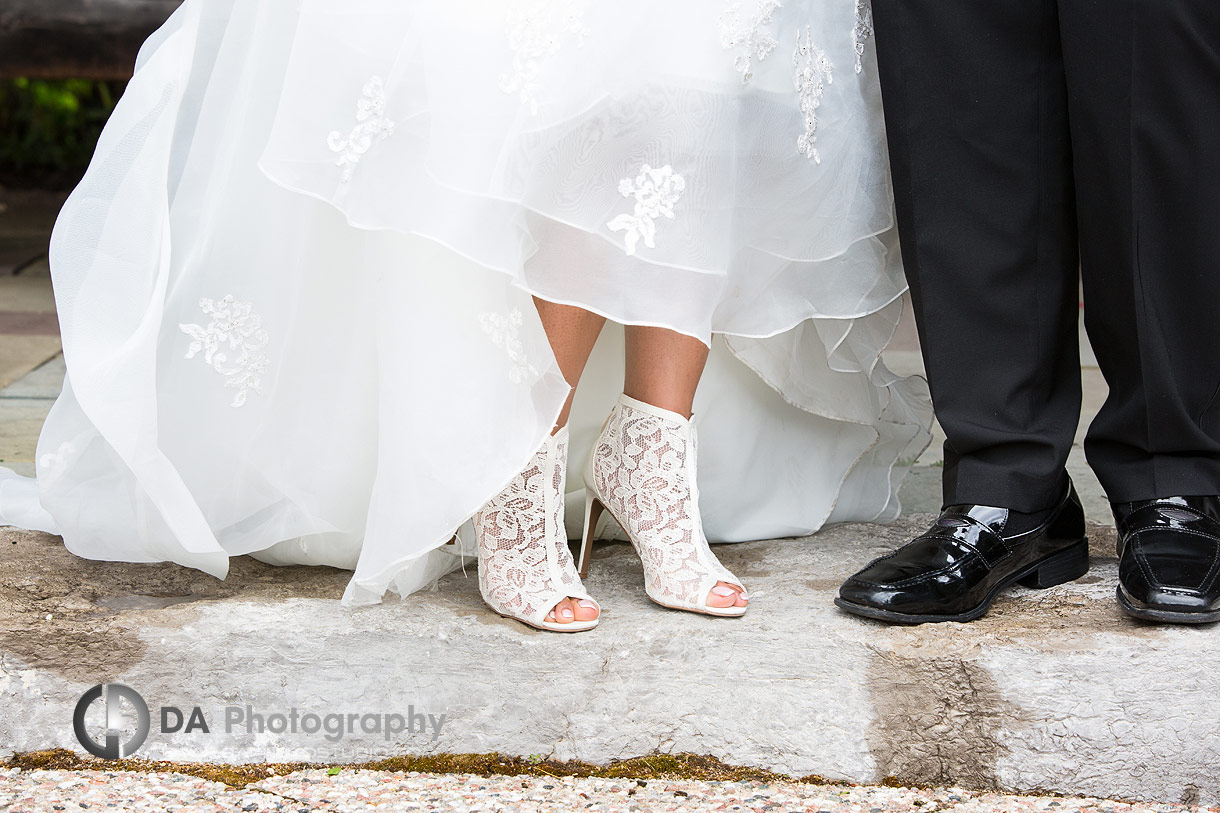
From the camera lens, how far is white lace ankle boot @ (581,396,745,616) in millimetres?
1236

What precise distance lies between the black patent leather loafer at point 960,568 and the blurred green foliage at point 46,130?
5177mm

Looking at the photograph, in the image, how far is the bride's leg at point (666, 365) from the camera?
1.27m

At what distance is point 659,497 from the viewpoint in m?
1.28

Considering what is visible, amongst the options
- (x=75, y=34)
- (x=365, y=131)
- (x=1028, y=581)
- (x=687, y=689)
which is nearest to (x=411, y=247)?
(x=365, y=131)

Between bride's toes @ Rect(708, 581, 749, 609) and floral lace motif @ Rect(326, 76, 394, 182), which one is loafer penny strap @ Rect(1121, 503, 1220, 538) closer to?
bride's toes @ Rect(708, 581, 749, 609)

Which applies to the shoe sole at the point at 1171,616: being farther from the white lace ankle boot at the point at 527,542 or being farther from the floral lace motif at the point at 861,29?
the floral lace motif at the point at 861,29

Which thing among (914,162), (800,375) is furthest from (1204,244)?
(800,375)

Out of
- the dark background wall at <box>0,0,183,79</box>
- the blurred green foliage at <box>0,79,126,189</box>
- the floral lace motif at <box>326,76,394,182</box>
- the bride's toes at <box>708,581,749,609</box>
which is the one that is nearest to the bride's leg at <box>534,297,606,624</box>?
the bride's toes at <box>708,581,749,609</box>

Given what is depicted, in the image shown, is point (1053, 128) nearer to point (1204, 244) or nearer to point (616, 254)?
point (1204, 244)

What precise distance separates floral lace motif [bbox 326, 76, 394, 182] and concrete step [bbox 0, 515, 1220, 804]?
437 mm

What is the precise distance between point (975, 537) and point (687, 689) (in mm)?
→ 338

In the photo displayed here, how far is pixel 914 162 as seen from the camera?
1.22 meters

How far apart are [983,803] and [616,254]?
59 centimetres

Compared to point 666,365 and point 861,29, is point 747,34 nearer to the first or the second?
point 861,29
